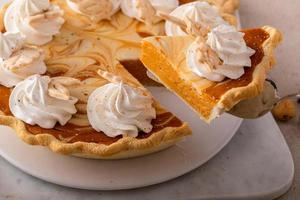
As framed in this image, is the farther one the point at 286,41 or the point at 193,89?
the point at 286,41

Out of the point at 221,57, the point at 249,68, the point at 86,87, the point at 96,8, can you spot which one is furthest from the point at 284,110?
the point at 96,8

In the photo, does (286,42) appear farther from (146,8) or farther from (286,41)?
(146,8)

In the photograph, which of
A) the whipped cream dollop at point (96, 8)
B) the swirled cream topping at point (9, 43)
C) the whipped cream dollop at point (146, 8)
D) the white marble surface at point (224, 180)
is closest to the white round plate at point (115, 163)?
the white marble surface at point (224, 180)

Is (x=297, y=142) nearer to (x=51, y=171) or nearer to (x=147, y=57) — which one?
(x=147, y=57)

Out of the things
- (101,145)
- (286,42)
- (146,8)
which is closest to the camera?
(101,145)

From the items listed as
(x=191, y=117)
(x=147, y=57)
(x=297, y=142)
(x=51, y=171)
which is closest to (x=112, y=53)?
(x=147, y=57)
